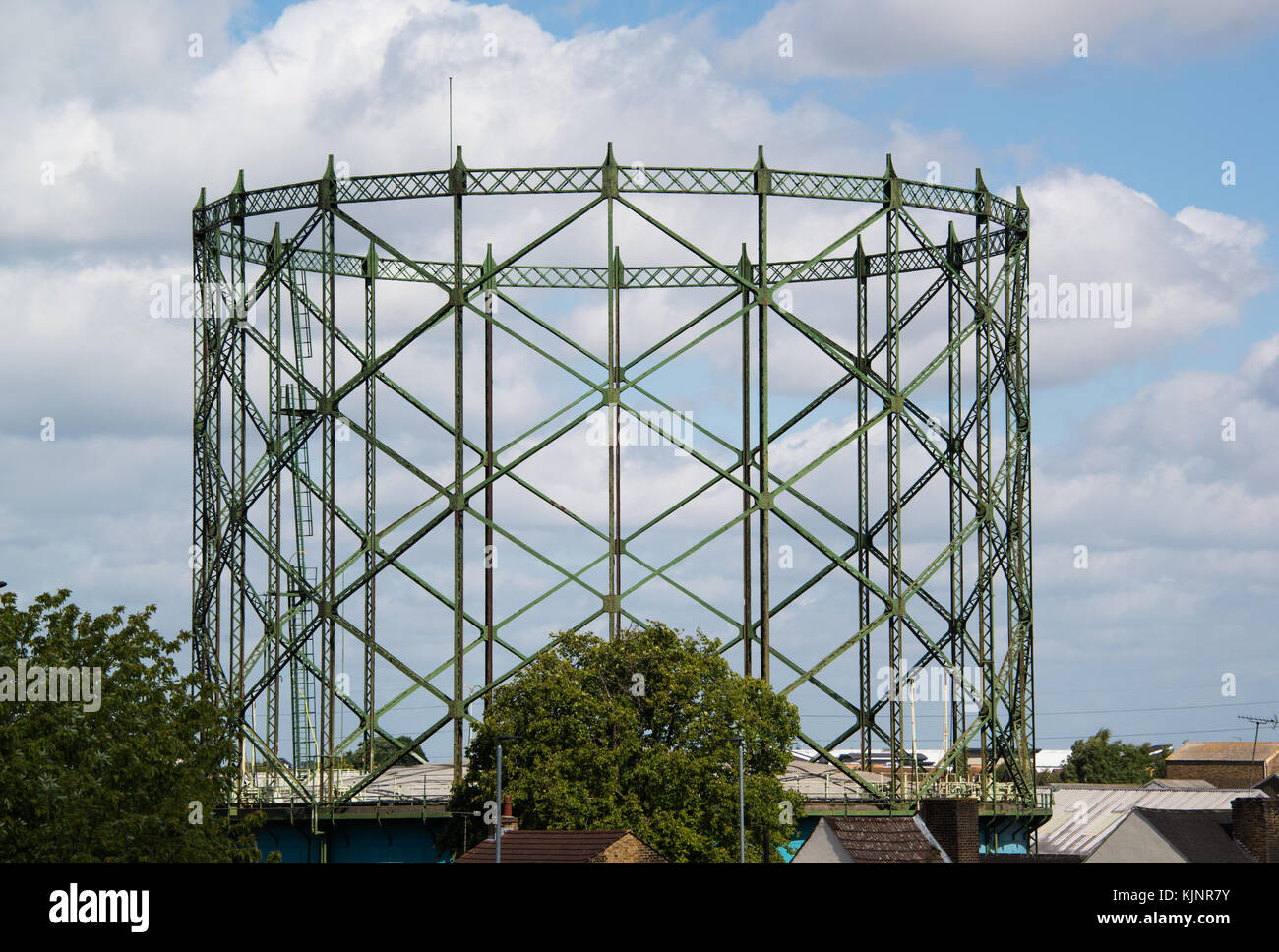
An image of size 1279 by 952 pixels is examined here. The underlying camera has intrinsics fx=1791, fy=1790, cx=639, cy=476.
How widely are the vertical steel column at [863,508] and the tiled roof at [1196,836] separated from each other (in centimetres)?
721

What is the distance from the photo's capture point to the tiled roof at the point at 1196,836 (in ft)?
127

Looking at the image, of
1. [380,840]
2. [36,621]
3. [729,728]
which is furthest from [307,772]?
[36,621]

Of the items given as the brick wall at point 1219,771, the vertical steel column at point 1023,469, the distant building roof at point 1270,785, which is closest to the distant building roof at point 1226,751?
the brick wall at point 1219,771

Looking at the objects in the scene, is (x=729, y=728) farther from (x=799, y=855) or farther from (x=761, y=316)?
(x=761, y=316)

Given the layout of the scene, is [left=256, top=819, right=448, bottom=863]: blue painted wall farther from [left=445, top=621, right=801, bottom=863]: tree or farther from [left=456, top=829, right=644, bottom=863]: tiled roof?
[left=456, top=829, right=644, bottom=863]: tiled roof

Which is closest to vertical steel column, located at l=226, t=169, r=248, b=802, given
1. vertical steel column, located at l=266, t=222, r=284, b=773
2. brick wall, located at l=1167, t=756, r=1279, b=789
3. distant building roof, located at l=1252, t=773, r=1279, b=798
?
vertical steel column, located at l=266, t=222, r=284, b=773

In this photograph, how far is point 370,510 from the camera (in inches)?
1652

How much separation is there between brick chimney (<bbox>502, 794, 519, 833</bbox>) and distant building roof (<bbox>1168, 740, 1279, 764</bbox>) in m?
72.3

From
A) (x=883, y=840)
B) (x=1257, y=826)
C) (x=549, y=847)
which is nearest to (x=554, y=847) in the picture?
(x=549, y=847)

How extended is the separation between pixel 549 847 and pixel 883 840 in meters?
7.97

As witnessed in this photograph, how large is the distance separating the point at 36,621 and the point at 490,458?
13991 mm

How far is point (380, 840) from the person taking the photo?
3947 cm

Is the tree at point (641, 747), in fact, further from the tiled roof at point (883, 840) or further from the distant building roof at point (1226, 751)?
the distant building roof at point (1226, 751)

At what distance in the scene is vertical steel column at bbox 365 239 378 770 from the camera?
40.6m
